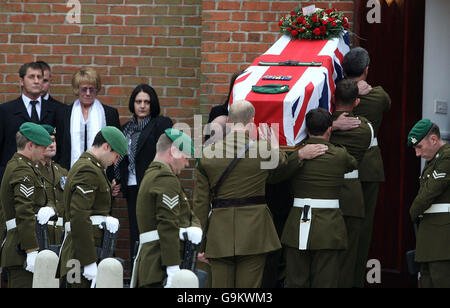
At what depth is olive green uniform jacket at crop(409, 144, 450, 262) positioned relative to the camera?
6.46 meters

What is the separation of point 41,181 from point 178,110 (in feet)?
6.58

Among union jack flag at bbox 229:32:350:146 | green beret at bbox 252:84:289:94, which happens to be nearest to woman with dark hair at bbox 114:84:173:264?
union jack flag at bbox 229:32:350:146

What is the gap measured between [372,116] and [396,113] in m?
1.18

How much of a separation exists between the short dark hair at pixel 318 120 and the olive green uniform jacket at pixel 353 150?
1.25ft

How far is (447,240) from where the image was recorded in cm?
650

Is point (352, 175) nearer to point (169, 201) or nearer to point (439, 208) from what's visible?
point (439, 208)

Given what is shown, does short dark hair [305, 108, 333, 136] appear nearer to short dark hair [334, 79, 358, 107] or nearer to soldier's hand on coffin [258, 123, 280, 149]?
soldier's hand on coffin [258, 123, 280, 149]

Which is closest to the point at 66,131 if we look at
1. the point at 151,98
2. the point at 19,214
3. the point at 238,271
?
the point at 151,98

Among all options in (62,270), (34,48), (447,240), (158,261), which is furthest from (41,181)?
(447,240)

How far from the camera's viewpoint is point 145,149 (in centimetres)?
792

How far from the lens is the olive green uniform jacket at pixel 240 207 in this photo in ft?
20.2

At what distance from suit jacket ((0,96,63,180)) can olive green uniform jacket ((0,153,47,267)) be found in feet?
4.26

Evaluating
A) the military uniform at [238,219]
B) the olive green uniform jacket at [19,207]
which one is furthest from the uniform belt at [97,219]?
the military uniform at [238,219]
